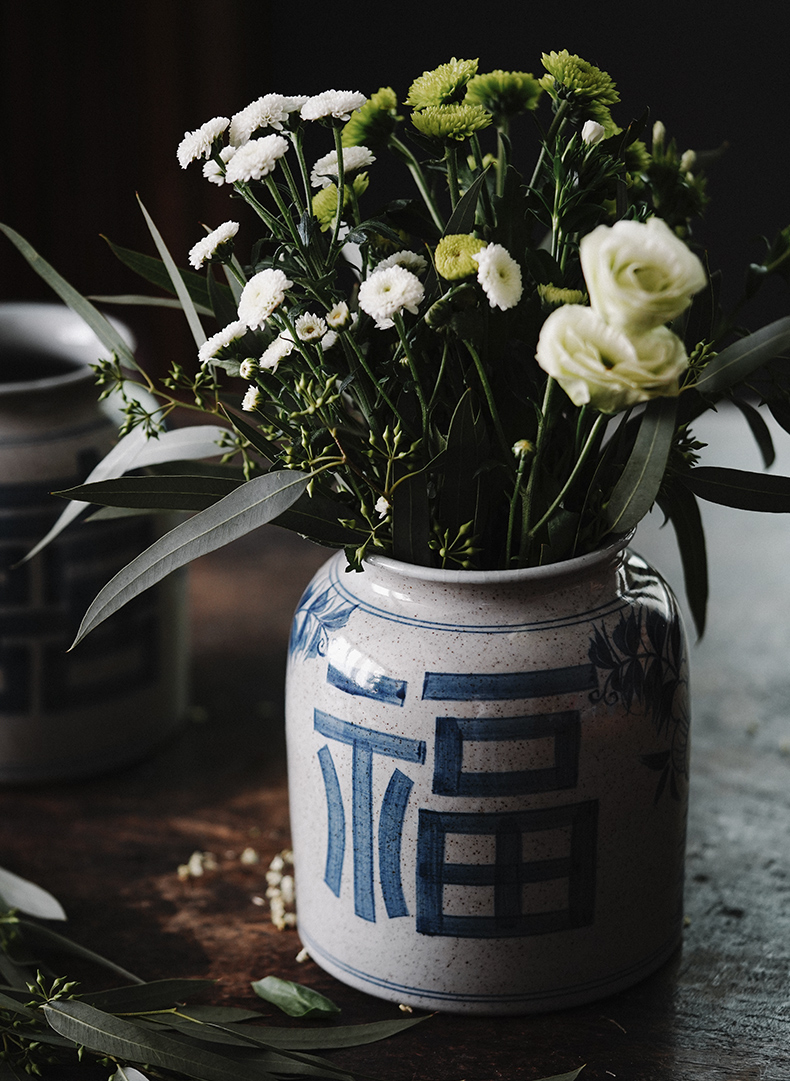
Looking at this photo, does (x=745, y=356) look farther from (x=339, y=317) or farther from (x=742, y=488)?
(x=339, y=317)

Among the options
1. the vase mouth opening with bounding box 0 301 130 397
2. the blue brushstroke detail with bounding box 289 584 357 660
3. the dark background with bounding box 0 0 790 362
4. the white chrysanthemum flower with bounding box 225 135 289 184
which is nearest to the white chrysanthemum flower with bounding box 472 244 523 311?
the white chrysanthemum flower with bounding box 225 135 289 184

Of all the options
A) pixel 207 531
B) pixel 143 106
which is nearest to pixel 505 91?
pixel 207 531

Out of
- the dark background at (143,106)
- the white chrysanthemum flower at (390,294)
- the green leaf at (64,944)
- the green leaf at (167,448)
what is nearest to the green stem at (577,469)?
the white chrysanthemum flower at (390,294)

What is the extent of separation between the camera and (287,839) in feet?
2.86

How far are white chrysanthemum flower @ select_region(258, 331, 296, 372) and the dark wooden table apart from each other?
37 cm

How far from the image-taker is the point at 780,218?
28.6 inches

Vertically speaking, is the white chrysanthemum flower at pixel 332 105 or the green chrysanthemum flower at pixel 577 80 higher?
the green chrysanthemum flower at pixel 577 80

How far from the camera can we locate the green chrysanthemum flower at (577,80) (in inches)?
22.2

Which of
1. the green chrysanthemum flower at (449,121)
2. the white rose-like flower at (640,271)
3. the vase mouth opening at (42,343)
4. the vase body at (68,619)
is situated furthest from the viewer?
the vase mouth opening at (42,343)

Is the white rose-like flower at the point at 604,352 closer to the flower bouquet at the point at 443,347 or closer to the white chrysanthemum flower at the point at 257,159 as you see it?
the flower bouquet at the point at 443,347

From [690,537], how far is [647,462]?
0.44ft

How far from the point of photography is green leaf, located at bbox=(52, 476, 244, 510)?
A: 619 mm

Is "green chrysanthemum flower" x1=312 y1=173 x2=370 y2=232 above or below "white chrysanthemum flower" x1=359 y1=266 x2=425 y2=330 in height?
above

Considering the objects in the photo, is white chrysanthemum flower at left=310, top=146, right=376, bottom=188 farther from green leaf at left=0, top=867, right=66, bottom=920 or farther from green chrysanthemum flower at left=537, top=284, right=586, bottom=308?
green leaf at left=0, top=867, right=66, bottom=920
